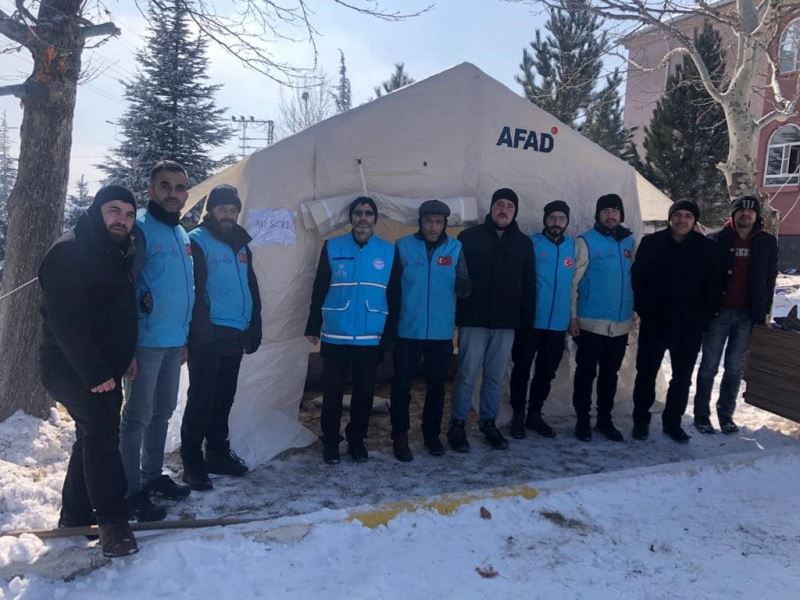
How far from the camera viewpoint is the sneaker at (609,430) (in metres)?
5.05

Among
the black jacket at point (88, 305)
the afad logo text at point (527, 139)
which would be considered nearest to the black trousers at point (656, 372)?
the afad logo text at point (527, 139)

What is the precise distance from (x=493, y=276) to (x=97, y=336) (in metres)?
2.78

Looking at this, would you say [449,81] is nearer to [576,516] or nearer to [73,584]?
[576,516]

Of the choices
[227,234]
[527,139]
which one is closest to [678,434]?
[527,139]

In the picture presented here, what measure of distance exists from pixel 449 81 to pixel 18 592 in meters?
4.54

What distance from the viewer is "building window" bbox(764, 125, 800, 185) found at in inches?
784

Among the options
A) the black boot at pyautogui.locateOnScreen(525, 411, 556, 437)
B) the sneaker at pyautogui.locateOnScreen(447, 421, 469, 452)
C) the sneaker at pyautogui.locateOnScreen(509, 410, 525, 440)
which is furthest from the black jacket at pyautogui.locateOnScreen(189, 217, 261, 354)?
the black boot at pyautogui.locateOnScreen(525, 411, 556, 437)

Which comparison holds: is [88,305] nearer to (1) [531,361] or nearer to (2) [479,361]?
(2) [479,361]

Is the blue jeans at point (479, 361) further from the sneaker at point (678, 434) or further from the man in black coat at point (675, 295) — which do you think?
the sneaker at point (678, 434)

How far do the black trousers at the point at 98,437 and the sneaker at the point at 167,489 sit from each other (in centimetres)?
66

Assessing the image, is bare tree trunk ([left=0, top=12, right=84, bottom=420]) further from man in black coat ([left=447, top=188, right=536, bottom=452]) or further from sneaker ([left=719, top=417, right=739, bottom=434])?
sneaker ([left=719, top=417, right=739, bottom=434])

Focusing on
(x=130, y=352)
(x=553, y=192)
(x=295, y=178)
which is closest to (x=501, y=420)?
(x=553, y=192)

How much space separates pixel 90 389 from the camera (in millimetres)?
2785

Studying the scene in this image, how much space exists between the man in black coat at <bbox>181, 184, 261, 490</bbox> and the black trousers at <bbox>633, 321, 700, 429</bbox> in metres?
3.17
